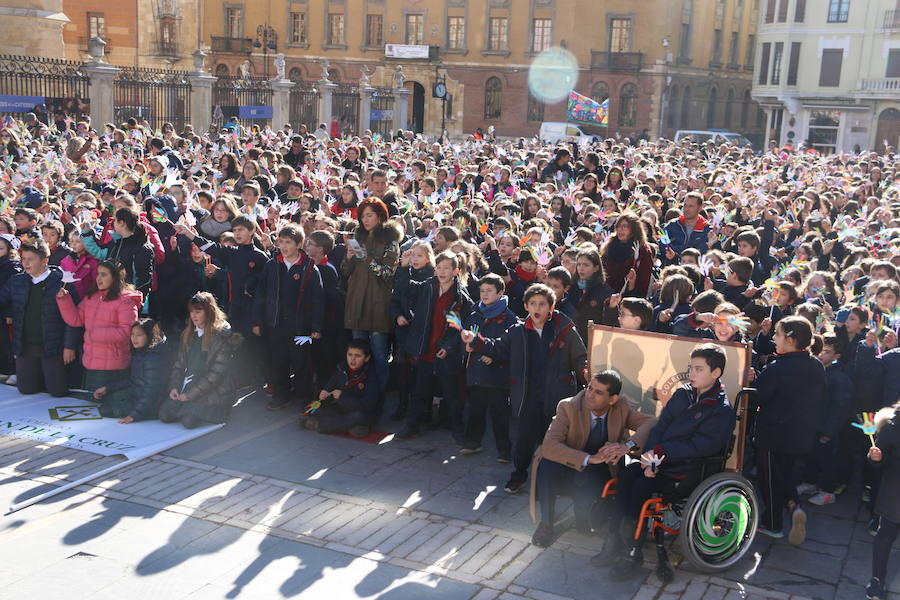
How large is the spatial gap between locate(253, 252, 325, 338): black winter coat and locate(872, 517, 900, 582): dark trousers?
480 cm

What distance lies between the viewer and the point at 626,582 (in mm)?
5730

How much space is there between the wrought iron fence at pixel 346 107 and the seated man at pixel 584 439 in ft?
93.7

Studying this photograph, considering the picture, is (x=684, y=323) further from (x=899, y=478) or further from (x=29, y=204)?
(x=29, y=204)

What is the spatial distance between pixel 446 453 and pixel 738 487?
103 inches

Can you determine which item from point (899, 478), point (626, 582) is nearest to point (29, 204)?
point (626, 582)

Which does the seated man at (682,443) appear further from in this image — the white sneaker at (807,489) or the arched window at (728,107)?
the arched window at (728,107)

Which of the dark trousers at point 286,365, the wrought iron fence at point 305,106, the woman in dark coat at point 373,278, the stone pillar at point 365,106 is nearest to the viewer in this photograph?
the woman in dark coat at point 373,278

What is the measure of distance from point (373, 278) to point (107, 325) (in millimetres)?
2303

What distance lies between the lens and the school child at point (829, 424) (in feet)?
22.1

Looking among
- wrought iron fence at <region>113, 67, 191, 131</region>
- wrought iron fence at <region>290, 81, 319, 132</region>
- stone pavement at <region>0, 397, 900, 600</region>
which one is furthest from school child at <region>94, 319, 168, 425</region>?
wrought iron fence at <region>290, 81, 319, 132</region>

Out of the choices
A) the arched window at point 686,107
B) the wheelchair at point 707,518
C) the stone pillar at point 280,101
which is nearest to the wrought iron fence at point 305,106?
the stone pillar at point 280,101

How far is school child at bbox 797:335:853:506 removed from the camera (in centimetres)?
675

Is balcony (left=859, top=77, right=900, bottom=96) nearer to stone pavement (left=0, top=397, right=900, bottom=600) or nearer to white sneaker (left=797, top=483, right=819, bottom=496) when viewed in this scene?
white sneaker (left=797, top=483, right=819, bottom=496)

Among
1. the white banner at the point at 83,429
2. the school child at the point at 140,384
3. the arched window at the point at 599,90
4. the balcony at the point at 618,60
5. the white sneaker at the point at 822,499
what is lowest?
the white banner at the point at 83,429
